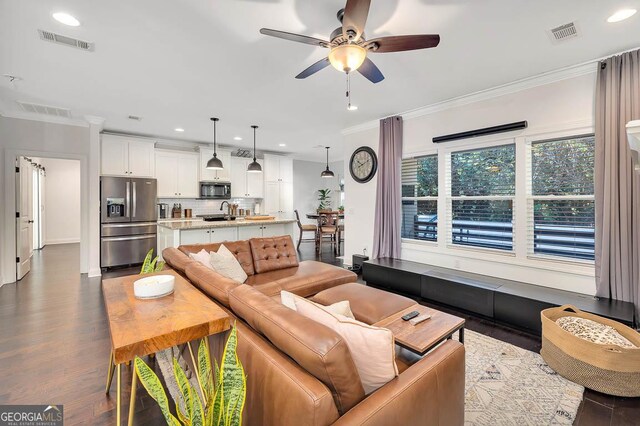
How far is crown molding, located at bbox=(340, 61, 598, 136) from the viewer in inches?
120

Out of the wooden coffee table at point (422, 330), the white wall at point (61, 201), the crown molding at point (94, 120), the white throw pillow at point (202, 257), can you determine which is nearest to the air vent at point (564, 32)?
the wooden coffee table at point (422, 330)

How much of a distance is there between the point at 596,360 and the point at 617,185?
180 centimetres

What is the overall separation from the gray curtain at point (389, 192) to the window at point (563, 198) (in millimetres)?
1779

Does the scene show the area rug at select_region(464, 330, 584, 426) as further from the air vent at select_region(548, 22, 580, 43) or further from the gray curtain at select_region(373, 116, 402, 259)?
the air vent at select_region(548, 22, 580, 43)

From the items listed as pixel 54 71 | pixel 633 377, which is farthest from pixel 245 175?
pixel 633 377

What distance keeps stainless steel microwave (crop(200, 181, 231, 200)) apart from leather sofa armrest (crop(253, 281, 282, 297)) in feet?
14.9

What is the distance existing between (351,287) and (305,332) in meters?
1.82

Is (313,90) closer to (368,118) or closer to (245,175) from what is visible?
(368,118)

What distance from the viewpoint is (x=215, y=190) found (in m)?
6.92

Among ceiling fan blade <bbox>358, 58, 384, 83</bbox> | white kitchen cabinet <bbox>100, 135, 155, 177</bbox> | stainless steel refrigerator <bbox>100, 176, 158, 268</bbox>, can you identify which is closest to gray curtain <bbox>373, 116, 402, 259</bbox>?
ceiling fan blade <bbox>358, 58, 384, 83</bbox>

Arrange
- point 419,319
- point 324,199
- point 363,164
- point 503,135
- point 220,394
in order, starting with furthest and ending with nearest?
Result: point 324,199
point 363,164
point 503,135
point 419,319
point 220,394

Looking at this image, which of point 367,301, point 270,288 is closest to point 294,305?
point 367,301

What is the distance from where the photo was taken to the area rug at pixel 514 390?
1.77m

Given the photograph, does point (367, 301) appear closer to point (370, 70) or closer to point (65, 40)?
point (370, 70)
